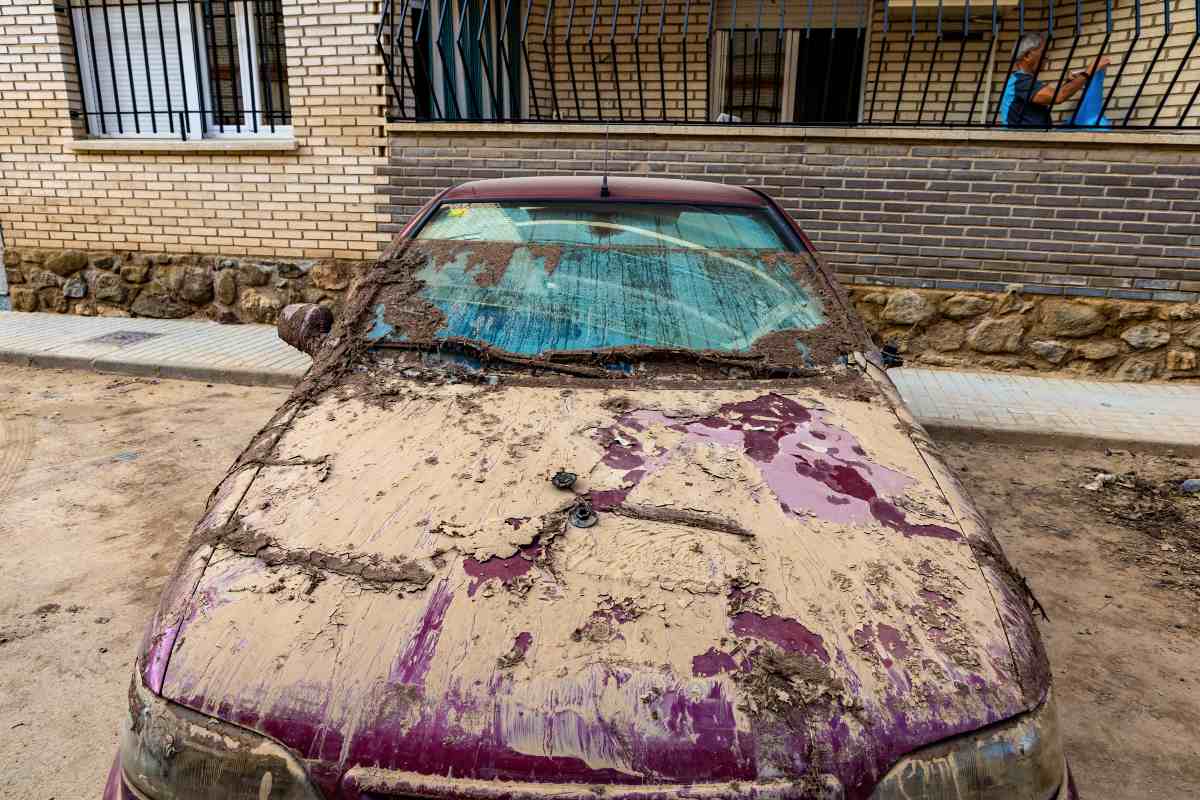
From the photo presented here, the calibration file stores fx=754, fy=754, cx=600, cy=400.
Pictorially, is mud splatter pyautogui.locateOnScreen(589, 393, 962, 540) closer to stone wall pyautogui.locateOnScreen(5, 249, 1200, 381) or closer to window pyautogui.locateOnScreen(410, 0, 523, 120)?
stone wall pyautogui.locateOnScreen(5, 249, 1200, 381)

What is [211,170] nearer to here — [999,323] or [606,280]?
[606,280]

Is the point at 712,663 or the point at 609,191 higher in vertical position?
the point at 609,191

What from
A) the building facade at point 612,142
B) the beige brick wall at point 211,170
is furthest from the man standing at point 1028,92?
the beige brick wall at point 211,170

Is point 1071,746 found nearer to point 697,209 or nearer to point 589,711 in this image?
point 589,711

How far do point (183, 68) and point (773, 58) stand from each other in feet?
19.4

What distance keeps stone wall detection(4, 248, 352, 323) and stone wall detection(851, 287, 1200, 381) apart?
15.6 ft

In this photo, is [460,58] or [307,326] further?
[460,58]

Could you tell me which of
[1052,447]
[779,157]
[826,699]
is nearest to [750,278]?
[826,699]

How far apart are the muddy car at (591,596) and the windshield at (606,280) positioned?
0.03 meters

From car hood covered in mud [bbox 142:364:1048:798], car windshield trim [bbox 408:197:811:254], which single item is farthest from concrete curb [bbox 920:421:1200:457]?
car hood covered in mud [bbox 142:364:1048:798]

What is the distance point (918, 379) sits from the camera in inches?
230

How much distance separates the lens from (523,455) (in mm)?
1867

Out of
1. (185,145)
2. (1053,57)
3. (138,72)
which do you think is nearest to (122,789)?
(185,145)

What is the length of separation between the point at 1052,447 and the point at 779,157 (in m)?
2.89
